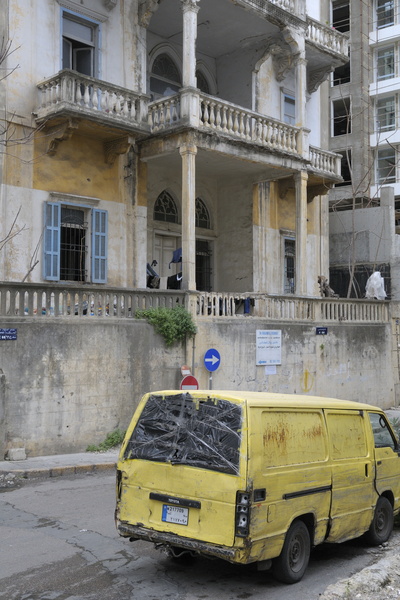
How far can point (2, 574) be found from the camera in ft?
21.7

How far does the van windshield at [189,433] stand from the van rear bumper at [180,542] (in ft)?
2.16

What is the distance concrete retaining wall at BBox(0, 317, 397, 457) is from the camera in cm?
1280

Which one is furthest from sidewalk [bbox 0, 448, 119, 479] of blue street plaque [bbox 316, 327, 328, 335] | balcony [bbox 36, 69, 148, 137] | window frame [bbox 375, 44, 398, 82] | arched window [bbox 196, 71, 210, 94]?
window frame [bbox 375, 44, 398, 82]

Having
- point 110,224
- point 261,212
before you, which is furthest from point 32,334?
point 261,212

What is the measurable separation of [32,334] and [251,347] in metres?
6.47

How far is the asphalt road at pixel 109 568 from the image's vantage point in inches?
249

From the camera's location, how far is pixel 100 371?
14.1 m

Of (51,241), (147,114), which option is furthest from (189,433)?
(147,114)

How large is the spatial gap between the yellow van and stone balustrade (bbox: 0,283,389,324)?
259 inches

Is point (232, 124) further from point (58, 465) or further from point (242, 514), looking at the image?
point (242, 514)

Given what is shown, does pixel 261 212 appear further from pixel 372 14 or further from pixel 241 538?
pixel 372 14

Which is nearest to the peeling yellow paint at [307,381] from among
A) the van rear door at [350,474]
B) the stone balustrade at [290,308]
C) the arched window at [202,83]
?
the stone balustrade at [290,308]

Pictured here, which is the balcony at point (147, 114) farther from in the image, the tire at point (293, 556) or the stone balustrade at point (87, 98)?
the tire at point (293, 556)

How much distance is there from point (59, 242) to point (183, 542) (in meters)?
11.1
